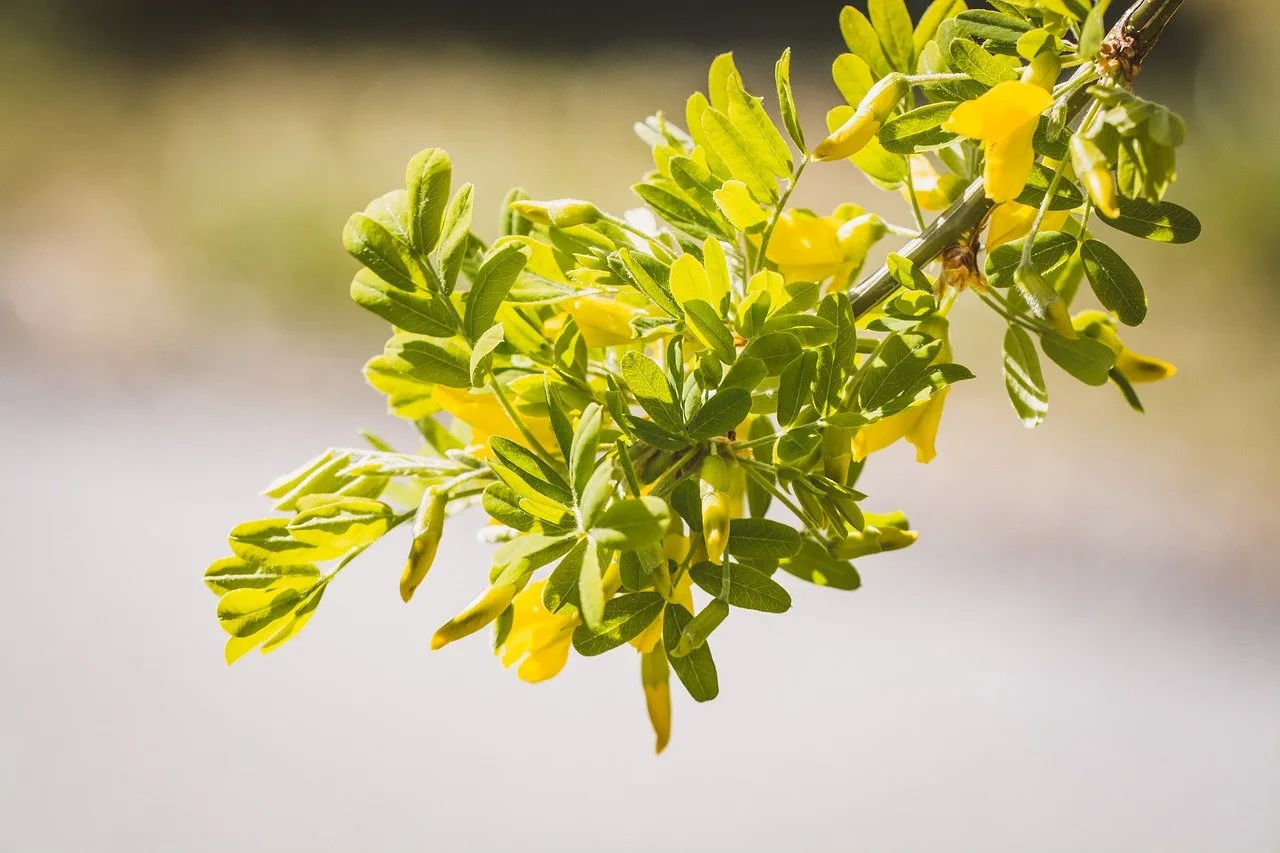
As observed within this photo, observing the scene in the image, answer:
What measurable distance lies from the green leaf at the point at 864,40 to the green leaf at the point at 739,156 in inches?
1.8

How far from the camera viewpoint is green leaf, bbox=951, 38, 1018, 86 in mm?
214

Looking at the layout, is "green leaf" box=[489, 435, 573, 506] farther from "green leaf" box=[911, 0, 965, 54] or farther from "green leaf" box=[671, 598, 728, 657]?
"green leaf" box=[911, 0, 965, 54]

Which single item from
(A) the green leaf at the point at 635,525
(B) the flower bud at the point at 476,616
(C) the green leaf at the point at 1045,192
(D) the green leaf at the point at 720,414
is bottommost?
(B) the flower bud at the point at 476,616

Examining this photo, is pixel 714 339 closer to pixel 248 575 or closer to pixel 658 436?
pixel 658 436

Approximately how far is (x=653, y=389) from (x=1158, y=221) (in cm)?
12

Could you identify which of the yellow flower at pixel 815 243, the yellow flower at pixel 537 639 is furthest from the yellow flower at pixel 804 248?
the yellow flower at pixel 537 639

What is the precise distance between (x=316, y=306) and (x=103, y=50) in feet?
3.66

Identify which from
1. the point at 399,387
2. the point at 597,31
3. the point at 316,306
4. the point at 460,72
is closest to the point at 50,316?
the point at 316,306

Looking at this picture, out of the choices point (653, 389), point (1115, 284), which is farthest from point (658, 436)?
point (1115, 284)

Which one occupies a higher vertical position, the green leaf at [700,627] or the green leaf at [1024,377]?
the green leaf at [1024,377]

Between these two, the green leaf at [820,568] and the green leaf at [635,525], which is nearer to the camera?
the green leaf at [635,525]

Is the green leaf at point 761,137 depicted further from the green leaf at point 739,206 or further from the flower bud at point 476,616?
the flower bud at point 476,616

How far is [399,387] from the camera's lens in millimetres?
284

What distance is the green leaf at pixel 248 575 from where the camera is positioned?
0.25m
